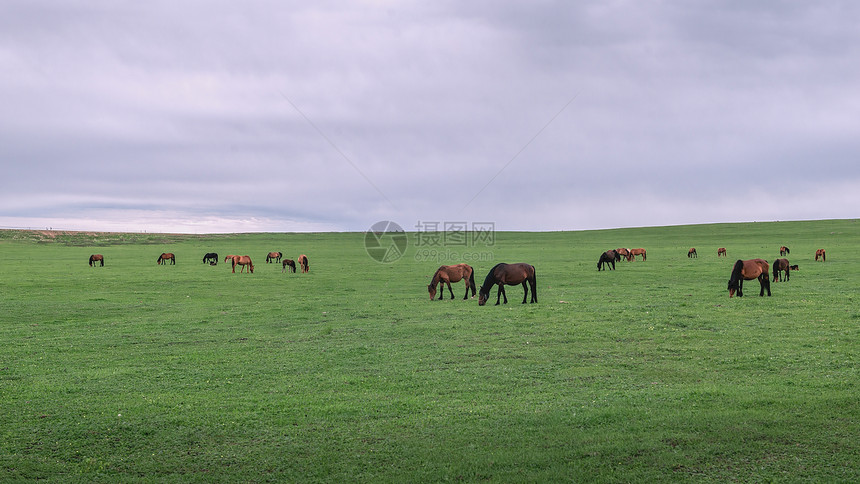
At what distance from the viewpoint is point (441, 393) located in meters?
9.54

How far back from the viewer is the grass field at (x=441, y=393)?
652cm

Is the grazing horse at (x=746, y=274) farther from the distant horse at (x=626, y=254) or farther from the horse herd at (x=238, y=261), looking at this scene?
the horse herd at (x=238, y=261)

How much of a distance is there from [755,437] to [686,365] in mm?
4341

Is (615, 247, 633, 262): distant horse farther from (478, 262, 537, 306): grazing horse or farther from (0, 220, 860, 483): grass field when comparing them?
(478, 262, 537, 306): grazing horse

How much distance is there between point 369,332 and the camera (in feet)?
52.5

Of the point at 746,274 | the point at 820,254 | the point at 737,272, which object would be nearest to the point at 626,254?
the point at 820,254

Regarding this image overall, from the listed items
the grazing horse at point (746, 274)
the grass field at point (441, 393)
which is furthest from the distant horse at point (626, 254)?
the grass field at point (441, 393)

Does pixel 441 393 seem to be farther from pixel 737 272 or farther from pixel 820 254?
pixel 820 254

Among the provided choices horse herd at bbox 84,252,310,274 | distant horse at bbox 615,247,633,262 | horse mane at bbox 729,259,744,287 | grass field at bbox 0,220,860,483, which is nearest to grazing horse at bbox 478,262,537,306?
grass field at bbox 0,220,860,483

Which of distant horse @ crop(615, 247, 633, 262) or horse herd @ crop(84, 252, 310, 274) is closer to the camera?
horse herd @ crop(84, 252, 310, 274)

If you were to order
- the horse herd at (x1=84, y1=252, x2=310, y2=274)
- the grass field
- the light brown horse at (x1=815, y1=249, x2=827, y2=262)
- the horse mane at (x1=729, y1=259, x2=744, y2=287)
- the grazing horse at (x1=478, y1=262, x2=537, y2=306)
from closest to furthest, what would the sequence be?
the grass field → the horse mane at (x1=729, y1=259, x2=744, y2=287) → the grazing horse at (x1=478, y1=262, x2=537, y2=306) → the light brown horse at (x1=815, y1=249, x2=827, y2=262) → the horse herd at (x1=84, y1=252, x2=310, y2=274)

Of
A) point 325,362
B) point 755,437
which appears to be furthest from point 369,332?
point 755,437

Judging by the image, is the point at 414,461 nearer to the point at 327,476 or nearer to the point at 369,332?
the point at 327,476

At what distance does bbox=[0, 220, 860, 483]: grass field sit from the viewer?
21.4ft
